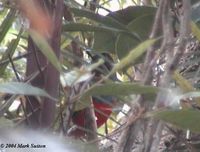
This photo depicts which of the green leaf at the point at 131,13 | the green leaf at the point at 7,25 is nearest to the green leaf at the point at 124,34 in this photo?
the green leaf at the point at 131,13

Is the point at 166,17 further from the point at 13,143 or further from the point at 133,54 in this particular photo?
the point at 13,143

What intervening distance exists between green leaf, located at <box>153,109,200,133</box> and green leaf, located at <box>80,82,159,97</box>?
0.03 metres

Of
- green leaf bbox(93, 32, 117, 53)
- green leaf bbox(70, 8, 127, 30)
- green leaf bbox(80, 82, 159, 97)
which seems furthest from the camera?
green leaf bbox(93, 32, 117, 53)

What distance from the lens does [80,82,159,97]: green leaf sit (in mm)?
476

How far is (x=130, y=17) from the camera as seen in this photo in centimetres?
80

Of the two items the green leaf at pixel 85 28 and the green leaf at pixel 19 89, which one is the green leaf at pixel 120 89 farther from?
the green leaf at pixel 85 28

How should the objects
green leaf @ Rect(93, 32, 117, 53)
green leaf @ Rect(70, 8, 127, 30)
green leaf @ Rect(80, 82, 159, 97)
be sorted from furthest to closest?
1. green leaf @ Rect(93, 32, 117, 53)
2. green leaf @ Rect(70, 8, 127, 30)
3. green leaf @ Rect(80, 82, 159, 97)

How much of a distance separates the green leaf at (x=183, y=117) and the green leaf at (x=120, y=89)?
29mm

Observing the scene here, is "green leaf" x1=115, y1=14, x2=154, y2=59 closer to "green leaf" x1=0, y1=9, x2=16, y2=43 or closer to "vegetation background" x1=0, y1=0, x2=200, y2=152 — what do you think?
"vegetation background" x1=0, y1=0, x2=200, y2=152

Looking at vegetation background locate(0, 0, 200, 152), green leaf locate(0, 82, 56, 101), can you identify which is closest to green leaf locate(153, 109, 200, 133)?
vegetation background locate(0, 0, 200, 152)

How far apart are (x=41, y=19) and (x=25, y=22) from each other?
0.39 feet

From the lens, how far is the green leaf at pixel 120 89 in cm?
48

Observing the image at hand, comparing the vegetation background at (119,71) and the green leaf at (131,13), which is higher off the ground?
the green leaf at (131,13)

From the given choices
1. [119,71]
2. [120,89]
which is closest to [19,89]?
[120,89]
